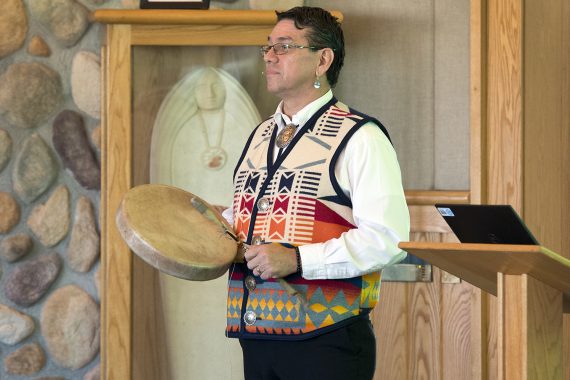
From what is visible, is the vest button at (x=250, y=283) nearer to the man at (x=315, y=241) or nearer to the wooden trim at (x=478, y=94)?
the man at (x=315, y=241)

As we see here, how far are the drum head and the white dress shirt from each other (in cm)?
19

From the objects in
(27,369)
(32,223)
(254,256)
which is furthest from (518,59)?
(27,369)

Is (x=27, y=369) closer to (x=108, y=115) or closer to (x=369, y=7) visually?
(x=108, y=115)

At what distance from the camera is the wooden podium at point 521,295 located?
5.18 ft

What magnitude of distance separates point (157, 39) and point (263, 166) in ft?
3.14

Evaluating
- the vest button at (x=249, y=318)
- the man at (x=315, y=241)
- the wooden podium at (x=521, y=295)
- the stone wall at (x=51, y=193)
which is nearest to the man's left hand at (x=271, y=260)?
the man at (x=315, y=241)

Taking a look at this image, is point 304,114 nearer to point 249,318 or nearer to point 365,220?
point 365,220

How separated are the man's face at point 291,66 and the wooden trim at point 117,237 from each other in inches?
34.6

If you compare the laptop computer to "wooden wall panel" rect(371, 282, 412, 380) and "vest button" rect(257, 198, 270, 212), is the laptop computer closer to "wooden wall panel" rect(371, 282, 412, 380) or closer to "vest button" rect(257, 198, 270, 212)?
"vest button" rect(257, 198, 270, 212)

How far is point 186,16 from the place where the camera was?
9.96ft

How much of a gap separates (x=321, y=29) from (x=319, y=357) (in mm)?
777

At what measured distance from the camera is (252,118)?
3.16 metres

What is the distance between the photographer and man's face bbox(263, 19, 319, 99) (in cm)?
231

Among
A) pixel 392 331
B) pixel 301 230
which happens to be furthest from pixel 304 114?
pixel 392 331
